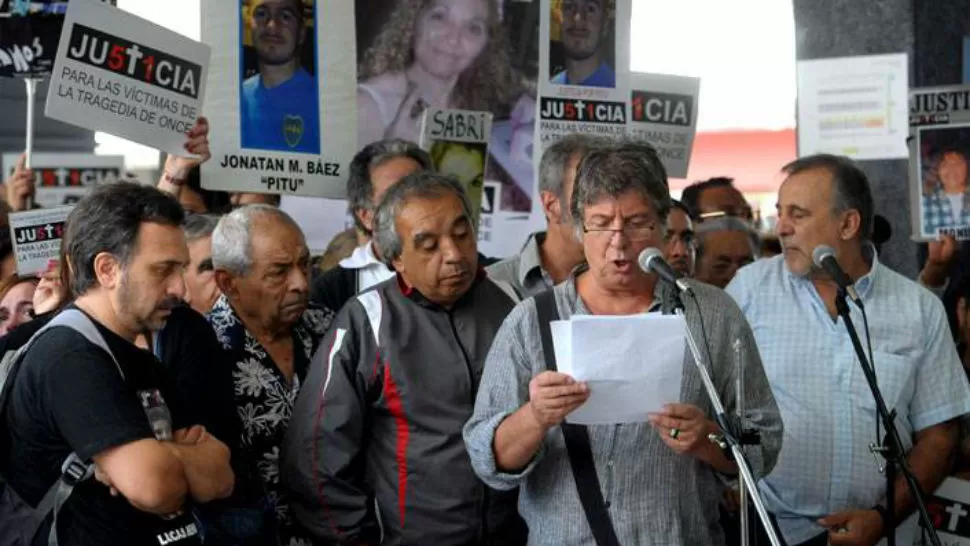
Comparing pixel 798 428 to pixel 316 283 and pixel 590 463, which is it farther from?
pixel 316 283

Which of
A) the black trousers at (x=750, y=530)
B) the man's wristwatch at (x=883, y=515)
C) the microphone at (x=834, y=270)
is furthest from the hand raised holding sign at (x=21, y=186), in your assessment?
the man's wristwatch at (x=883, y=515)

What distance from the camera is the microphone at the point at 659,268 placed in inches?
150

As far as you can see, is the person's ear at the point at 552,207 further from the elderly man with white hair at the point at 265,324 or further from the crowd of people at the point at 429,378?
the elderly man with white hair at the point at 265,324

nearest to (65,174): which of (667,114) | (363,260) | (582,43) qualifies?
(582,43)

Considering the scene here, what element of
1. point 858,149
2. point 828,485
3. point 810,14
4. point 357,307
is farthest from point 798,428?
point 810,14

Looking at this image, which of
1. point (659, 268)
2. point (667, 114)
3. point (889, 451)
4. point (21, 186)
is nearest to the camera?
point (659, 268)

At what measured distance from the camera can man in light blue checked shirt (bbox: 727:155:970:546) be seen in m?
5.06

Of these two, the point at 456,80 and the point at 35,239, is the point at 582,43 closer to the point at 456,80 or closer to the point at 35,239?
the point at 456,80

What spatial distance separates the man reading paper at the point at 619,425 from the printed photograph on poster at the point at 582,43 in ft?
9.92

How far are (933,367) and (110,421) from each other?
9.16 ft

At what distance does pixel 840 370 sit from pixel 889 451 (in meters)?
0.58

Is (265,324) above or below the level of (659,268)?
below

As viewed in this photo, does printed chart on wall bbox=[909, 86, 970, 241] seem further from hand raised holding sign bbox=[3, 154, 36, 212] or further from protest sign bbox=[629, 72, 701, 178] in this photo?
hand raised holding sign bbox=[3, 154, 36, 212]

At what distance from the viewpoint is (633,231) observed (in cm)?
404
